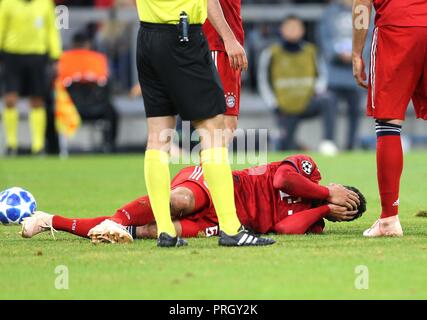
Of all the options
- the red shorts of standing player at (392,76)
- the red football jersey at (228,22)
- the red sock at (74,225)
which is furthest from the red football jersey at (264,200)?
the red football jersey at (228,22)

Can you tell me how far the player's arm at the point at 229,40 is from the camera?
795cm

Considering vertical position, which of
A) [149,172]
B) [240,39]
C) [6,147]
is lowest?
[6,147]

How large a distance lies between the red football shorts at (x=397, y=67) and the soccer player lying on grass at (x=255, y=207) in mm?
710

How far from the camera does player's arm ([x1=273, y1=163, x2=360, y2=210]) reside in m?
8.43

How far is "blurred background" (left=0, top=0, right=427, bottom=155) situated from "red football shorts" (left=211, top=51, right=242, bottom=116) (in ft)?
33.6

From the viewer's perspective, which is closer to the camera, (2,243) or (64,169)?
(2,243)

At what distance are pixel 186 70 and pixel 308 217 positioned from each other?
5.34 feet

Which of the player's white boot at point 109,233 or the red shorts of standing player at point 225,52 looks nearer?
the player's white boot at point 109,233

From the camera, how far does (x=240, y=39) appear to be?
31.9 feet

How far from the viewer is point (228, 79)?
972cm

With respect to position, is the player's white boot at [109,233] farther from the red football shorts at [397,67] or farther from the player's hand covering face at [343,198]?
the red football shorts at [397,67]
